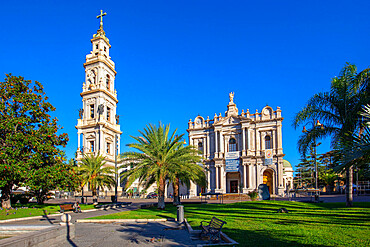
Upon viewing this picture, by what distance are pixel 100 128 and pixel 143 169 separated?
31.2 m

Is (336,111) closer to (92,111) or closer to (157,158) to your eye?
(157,158)

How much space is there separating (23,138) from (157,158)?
10.1 metres

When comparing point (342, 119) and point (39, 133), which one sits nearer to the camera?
point (342, 119)

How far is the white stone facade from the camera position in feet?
170

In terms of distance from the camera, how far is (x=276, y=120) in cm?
5050

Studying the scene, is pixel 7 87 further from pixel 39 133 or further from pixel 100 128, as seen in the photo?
pixel 100 128

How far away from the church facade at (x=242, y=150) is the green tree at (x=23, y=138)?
3080 centimetres

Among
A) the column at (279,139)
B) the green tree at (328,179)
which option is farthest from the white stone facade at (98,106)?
the green tree at (328,179)

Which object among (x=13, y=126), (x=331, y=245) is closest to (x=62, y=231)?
(x=331, y=245)

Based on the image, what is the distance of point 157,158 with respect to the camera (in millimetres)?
23344

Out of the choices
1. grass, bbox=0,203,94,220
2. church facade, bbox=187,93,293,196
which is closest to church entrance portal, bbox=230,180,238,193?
church facade, bbox=187,93,293,196

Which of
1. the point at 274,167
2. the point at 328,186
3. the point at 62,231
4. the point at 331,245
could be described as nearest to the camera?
the point at 331,245

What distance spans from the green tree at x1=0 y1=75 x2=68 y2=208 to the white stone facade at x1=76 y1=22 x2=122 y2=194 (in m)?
27.0

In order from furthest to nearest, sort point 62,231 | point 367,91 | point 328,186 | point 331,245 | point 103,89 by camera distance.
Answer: point 328,186, point 103,89, point 367,91, point 62,231, point 331,245
